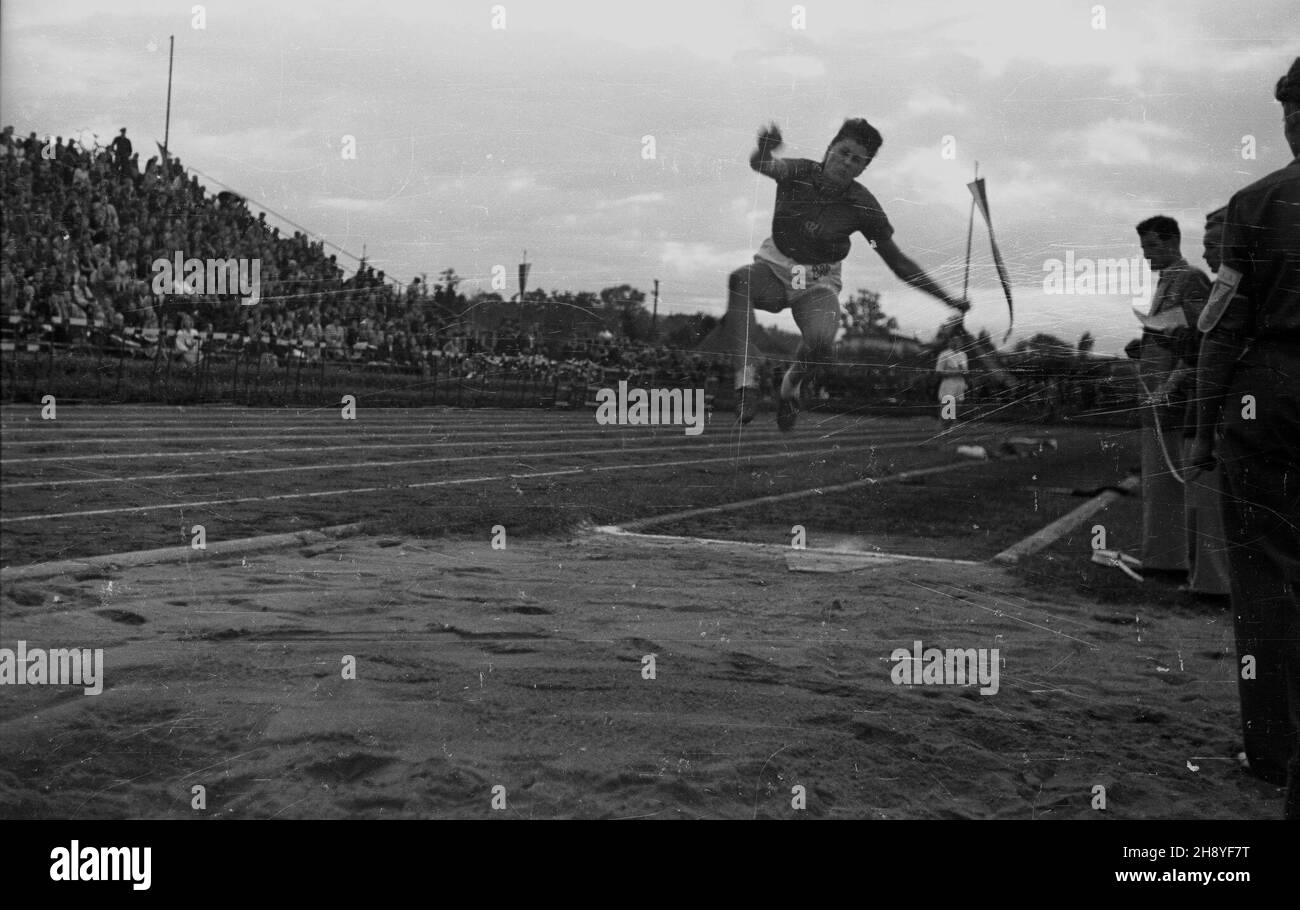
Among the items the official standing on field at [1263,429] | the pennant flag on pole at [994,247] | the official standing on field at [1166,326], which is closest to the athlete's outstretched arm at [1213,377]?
the official standing on field at [1263,429]

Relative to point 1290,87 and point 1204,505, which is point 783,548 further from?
point 1290,87

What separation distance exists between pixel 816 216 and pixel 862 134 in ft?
1.04

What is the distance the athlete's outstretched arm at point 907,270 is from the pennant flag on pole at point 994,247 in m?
0.15

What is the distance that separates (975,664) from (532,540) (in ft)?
9.23

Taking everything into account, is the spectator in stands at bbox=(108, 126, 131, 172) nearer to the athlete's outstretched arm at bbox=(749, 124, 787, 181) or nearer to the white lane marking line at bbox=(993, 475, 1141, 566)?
the athlete's outstretched arm at bbox=(749, 124, 787, 181)

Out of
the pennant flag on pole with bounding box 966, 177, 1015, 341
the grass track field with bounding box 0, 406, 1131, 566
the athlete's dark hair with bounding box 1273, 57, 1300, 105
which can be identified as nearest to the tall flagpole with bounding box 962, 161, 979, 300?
the pennant flag on pole with bounding box 966, 177, 1015, 341

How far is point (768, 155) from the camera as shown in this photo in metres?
4.23

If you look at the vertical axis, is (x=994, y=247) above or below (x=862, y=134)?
below

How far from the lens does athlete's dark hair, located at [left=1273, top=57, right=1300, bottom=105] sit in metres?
3.43

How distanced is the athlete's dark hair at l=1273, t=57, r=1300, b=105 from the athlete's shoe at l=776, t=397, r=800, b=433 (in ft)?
6.08

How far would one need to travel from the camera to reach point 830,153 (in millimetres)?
4164

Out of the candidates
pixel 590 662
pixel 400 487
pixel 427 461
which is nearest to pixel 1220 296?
pixel 590 662

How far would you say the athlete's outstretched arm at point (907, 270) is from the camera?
425 centimetres

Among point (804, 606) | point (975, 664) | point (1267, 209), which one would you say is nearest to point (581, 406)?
point (804, 606)
